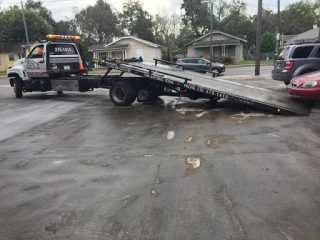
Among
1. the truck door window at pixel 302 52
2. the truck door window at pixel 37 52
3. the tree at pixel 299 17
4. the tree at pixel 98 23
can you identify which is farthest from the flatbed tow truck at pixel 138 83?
the tree at pixel 299 17

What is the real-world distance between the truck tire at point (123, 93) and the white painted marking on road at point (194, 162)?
5.62 metres

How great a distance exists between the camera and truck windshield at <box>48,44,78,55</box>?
1300 centimetres

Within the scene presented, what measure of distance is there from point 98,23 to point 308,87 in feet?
205

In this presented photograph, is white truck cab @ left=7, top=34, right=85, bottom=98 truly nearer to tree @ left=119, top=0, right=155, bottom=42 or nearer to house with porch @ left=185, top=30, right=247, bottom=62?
house with porch @ left=185, top=30, right=247, bottom=62

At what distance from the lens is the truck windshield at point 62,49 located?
13.0 meters

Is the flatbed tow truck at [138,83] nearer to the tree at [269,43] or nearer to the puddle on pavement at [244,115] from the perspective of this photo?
the puddle on pavement at [244,115]

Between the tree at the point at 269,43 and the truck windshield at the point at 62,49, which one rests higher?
the tree at the point at 269,43

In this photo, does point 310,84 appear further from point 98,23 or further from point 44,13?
point 44,13

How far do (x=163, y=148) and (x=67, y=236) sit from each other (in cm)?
290

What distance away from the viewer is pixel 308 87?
814cm

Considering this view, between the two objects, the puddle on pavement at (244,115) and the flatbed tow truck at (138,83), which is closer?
the puddle on pavement at (244,115)

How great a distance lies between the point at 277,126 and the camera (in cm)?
684

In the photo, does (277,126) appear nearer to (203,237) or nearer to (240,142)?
(240,142)

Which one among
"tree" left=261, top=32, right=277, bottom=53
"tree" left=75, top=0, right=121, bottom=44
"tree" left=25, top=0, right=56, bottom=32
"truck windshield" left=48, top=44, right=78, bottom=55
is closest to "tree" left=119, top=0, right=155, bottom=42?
"tree" left=75, top=0, right=121, bottom=44
